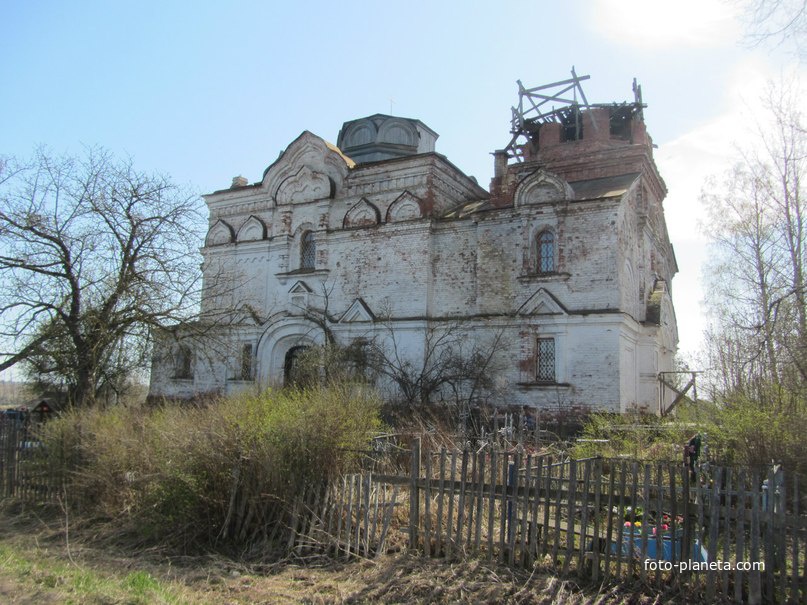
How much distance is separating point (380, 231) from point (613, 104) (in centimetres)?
1003

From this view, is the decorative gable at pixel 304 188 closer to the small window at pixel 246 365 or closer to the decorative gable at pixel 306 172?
the decorative gable at pixel 306 172

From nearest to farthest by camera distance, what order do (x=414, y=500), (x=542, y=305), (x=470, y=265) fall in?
1. (x=414, y=500)
2. (x=542, y=305)
3. (x=470, y=265)

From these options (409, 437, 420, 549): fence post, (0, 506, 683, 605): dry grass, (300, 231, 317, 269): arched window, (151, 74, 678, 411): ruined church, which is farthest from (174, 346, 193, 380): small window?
(409, 437, 420, 549): fence post

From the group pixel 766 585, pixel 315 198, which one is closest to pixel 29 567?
pixel 766 585

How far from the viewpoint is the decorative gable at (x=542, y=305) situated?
18.4 metres

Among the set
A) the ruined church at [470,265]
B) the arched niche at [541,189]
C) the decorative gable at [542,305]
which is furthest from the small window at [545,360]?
the arched niche at [541,189]

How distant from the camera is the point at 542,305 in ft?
61.3

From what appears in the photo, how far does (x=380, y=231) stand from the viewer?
71.9ft

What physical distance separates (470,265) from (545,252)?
2.44 meters

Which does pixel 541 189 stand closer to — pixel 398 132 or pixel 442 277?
pixel 442 277

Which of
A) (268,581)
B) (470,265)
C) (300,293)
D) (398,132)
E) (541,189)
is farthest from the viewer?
(398,132)

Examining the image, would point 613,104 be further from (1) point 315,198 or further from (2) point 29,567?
(2) point 29,567

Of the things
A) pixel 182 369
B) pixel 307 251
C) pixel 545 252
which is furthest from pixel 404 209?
pixel 182 369

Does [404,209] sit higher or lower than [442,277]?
higher
